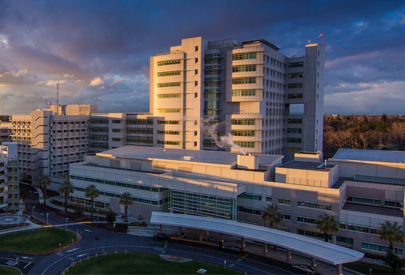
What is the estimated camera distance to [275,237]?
4862 centimetres

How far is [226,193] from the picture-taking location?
59.7m

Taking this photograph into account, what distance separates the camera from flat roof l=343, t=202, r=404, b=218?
53878 millimetres

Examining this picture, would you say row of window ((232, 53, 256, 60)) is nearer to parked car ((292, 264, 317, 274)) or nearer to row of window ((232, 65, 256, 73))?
row of window ((232, 65, 256, 73))

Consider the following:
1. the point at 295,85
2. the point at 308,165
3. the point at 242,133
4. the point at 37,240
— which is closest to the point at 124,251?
the point at 37,240

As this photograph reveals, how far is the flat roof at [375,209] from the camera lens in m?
53.9

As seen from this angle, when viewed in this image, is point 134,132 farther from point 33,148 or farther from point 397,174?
point 397,174

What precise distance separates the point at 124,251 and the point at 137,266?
6.87 meters

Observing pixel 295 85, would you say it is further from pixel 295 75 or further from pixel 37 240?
pixel 37 240

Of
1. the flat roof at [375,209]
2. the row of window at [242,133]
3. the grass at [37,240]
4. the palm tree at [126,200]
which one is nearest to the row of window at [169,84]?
the row of window at [242,133]

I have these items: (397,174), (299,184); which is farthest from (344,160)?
(299,184)

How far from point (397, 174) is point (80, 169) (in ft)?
248

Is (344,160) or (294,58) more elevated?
(294,58)

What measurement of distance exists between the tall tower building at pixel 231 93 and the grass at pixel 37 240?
162ft

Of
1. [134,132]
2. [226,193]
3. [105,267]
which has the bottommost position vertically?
[105,267]
